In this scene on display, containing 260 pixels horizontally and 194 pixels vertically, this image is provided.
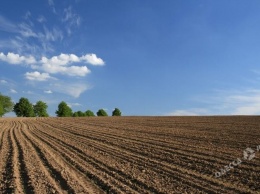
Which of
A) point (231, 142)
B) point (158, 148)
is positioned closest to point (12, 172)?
point (158, 148)

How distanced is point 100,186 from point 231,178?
3.95 meters

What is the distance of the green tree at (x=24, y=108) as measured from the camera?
330 feet

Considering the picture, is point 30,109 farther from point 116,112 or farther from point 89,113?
point 116,112

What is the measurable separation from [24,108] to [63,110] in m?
10.9

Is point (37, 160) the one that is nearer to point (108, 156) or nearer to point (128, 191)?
point (108, 156)

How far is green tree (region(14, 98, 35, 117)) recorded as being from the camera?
10062 cm

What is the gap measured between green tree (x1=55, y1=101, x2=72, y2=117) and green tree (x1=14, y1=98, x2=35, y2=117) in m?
7.61

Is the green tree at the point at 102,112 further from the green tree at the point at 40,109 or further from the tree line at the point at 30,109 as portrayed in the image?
the green tree at the point at 40,109

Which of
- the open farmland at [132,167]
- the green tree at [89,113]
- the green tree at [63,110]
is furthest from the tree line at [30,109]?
the open farmland at [132,167]

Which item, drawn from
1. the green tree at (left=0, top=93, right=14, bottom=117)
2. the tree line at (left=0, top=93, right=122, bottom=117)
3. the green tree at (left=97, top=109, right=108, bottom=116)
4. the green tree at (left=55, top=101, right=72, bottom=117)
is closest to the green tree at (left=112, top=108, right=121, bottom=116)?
the tree line at (left=0, top=93, right=122, bottom=117)

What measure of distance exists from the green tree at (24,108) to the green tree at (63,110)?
761cm

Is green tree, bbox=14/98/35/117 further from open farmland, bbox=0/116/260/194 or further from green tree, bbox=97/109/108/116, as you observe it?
open farmland, bbox=0/116/260/194

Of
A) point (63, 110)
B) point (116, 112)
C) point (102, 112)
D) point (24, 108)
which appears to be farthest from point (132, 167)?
point (24, 108)

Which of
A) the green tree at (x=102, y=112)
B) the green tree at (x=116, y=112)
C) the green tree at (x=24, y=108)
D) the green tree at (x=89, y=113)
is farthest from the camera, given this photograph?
the green tree at (x=89, y=113)
